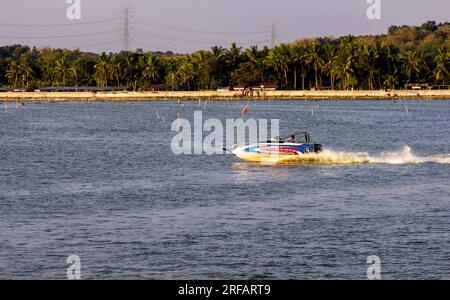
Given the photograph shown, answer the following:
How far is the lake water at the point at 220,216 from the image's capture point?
1230 inches

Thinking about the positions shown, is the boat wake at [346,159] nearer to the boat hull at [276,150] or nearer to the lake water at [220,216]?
the lake water at [220,216]

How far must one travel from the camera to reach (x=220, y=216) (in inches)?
1640

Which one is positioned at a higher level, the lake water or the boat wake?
the boat wake

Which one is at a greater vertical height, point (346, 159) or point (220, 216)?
point (346, 159)

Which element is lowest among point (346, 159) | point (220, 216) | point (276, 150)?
point (220, 216)

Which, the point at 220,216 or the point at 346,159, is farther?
the point at 346,159

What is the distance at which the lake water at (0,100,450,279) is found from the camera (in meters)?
31.2

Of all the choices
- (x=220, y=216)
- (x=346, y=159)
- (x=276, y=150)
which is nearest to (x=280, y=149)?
(x=276, y=150)

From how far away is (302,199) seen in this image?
157ft

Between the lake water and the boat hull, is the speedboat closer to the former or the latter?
the boat hull

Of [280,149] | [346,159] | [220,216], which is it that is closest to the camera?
[220,216]

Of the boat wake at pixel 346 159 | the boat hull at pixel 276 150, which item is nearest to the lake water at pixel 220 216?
the boat wake at pixel 346 159

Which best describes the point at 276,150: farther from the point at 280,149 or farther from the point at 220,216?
the point at 220,216

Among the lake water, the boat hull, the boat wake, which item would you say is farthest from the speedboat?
the lake water
